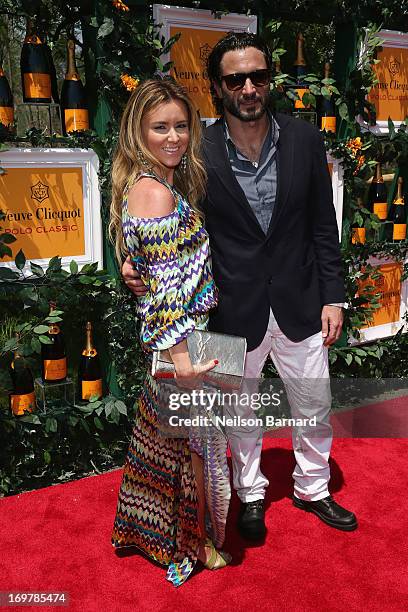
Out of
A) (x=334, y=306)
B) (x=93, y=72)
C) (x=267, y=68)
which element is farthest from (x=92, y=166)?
(x=334, y=306)

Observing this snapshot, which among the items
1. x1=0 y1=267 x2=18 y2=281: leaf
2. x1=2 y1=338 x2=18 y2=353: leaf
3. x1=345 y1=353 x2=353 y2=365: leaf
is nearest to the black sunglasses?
x1=0 y1=267 x2=18 y2=281: leaf

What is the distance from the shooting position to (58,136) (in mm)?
3590

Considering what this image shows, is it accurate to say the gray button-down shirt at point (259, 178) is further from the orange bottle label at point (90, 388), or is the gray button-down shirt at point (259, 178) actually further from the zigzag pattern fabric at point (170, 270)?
the orange bottle label at point (90, 388)

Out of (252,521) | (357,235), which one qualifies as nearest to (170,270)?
(252,521)

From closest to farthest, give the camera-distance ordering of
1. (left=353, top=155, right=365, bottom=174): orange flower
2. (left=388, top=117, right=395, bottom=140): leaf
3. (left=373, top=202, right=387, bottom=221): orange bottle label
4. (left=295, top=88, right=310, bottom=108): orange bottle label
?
(left=295, top=88, right=310, bottom=108): orange bottle label → (left=353, top=155, right=365, bottom=174): orange flower → (left=388, top=117, right=395, bottom=140): leaf → (left=373, top=202, right=387, bottom=221): orange bottle label

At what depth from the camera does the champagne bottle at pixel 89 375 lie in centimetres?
395

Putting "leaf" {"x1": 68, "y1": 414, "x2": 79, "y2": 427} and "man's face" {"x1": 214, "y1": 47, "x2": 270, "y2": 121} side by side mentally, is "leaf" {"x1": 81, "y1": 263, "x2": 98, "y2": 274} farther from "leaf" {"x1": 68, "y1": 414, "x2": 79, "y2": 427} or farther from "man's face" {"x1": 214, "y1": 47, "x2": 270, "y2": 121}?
"man's face" {"x1": 214, "y1": 47, "x2": 270, "y2": 121}

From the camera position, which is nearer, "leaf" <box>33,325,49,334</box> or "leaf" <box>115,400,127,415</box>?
"leaf" <box>33,325,49,334</box>

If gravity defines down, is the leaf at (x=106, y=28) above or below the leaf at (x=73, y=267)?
above

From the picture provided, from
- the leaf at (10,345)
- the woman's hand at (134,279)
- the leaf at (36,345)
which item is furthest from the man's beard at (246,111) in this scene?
the leaf at (10,345)

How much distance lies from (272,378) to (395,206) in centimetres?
178

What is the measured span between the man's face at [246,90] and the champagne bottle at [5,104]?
1.42 m

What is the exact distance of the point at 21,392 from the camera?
380 centimetres

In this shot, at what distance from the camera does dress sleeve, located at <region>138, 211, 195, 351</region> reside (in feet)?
7.27
